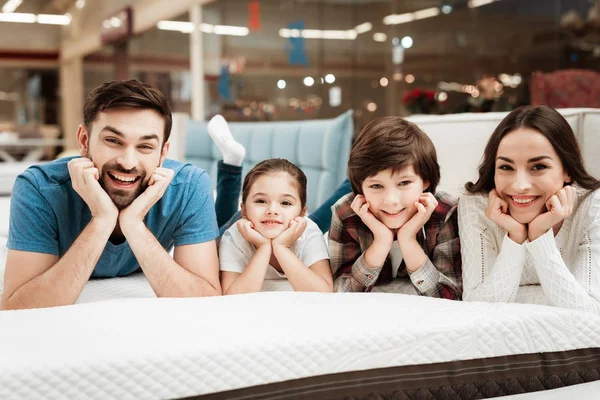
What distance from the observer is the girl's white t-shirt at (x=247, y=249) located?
159 centimetres

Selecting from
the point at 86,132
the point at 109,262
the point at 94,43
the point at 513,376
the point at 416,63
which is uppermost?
the point at 94,43

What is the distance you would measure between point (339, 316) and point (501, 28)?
15.4 feet

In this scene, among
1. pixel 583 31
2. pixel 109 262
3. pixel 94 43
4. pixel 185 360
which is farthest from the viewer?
pixel 94 43

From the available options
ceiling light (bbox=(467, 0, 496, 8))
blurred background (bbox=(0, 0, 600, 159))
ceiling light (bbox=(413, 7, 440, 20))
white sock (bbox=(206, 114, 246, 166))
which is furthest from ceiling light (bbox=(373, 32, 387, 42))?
white sock (bbox=(206, 114, 246, 166))

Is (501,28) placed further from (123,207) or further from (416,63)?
(123,207)

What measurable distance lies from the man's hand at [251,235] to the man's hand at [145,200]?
0.67 feet

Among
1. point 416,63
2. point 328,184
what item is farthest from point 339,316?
point 416,63

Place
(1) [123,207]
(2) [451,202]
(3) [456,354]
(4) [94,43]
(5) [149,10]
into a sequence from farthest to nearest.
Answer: (4) [94,43]
(5) [149,10]
(2) [451,202]
(1) [123,207]
(3) [456,354]

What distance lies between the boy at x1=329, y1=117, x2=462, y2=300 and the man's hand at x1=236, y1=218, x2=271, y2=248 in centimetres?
19

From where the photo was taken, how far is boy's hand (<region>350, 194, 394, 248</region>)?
1.44 m

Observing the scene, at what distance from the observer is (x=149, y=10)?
369 inches

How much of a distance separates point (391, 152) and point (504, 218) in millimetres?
277

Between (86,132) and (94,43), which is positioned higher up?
(94,43)

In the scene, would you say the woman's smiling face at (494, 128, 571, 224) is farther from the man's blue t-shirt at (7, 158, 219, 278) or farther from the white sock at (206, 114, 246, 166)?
the white sock at (206, 114, 246, 166)
